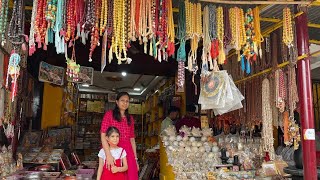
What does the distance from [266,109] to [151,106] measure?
581 cm

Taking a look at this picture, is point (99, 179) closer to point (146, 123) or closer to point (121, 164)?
point (121, 164)

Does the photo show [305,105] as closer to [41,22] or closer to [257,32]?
[257,32]

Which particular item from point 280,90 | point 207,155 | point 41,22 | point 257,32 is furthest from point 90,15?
point 207,155

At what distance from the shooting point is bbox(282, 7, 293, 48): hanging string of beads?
10.1 ft

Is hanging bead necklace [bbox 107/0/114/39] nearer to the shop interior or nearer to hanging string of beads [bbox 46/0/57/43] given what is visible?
the shop interior

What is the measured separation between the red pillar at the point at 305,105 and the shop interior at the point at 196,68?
1 centimetres

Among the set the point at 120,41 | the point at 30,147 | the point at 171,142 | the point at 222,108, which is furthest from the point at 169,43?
the point at 30,147

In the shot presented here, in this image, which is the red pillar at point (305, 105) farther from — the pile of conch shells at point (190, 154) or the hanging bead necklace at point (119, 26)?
the hanging bead necklace at point (119, 26)

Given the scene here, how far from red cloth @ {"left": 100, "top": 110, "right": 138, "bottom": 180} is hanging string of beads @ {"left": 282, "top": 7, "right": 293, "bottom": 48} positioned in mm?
1903

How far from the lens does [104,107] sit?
400 inches

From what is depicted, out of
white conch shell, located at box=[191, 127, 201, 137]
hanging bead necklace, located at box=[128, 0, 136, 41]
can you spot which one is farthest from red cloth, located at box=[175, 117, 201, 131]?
hanging bead necklace, located at box=[128, 0, 136, 41]

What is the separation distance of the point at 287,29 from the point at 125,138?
80.4 inches

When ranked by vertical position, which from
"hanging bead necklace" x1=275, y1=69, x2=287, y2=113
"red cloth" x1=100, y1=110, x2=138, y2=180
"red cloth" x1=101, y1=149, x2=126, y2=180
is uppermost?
"hanging bead necklace" x1=275, y1=69, x2=287, y2=113

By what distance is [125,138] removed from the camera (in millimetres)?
3604
